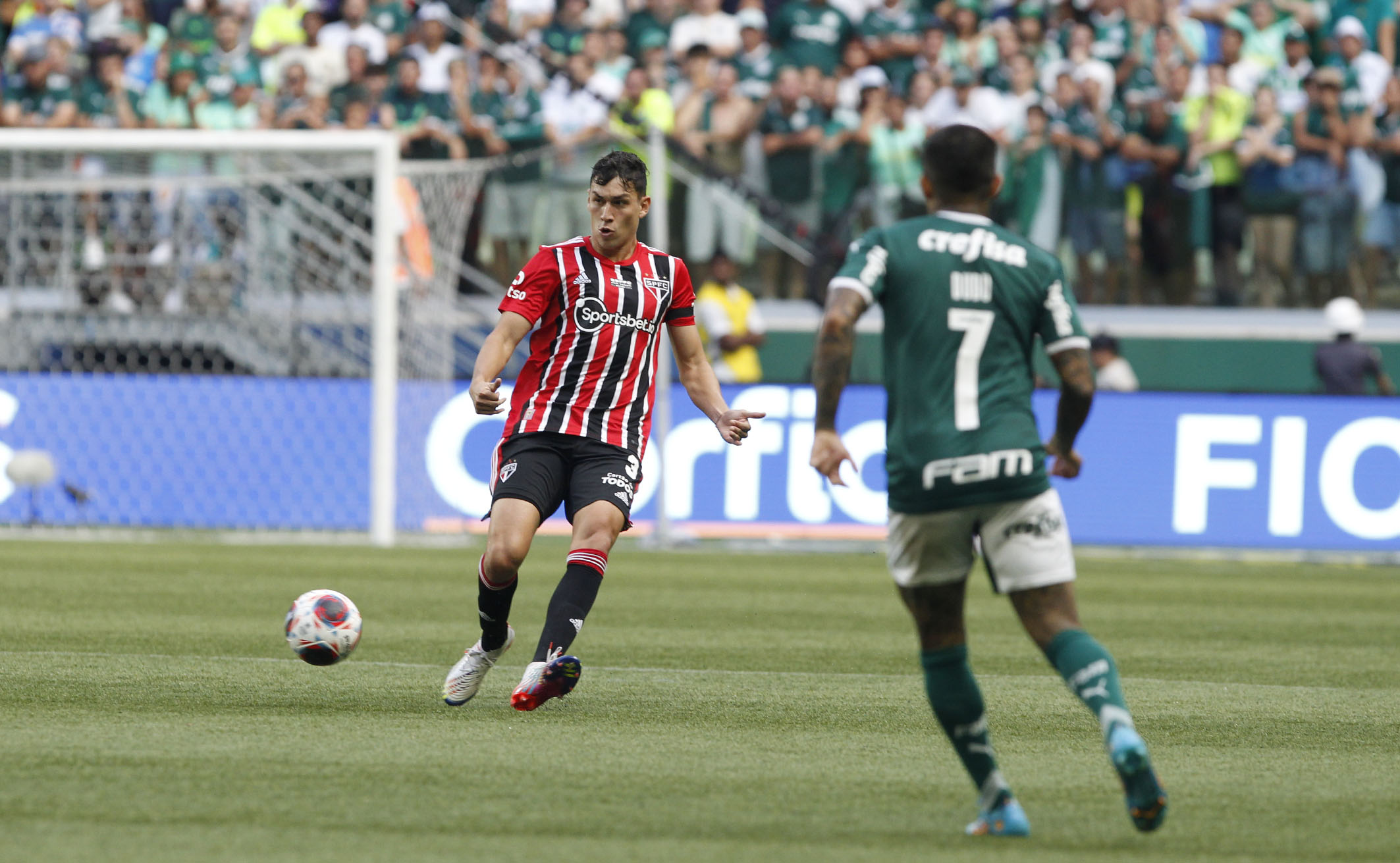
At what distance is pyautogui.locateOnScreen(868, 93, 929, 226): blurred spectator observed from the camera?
18.1 meters

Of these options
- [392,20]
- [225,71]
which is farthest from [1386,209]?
[225,71]

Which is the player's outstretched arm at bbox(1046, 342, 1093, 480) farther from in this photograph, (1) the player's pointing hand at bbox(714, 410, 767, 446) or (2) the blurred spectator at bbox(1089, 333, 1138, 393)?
(2) the blurred spectator at bbox(1089, 333, 1138, 393)

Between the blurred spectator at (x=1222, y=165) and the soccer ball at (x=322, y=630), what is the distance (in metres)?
13.0

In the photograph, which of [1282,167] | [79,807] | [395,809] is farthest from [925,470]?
[1282,167]

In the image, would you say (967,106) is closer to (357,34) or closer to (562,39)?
(562,39)

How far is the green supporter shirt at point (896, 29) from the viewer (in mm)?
19688

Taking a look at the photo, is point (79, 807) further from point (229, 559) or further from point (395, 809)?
point (229, 559)

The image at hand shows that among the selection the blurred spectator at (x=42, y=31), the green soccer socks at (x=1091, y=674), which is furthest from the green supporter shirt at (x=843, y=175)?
the green soccer socks at (x=1091, y=674)

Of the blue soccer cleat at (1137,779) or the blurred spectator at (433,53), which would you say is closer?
the blue soccer cleat at (1137,779)

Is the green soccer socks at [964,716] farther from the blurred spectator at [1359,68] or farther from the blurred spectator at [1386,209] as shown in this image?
the blurred spectator at [1359,68]

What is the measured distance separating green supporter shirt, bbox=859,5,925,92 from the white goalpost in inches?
185

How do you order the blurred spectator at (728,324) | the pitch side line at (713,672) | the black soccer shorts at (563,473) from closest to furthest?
the black soccer shorts at (563,473)
the pitch side line at (713,672)
the blurred spectator at (728,324)

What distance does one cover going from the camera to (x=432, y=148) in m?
18.1

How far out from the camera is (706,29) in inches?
791
